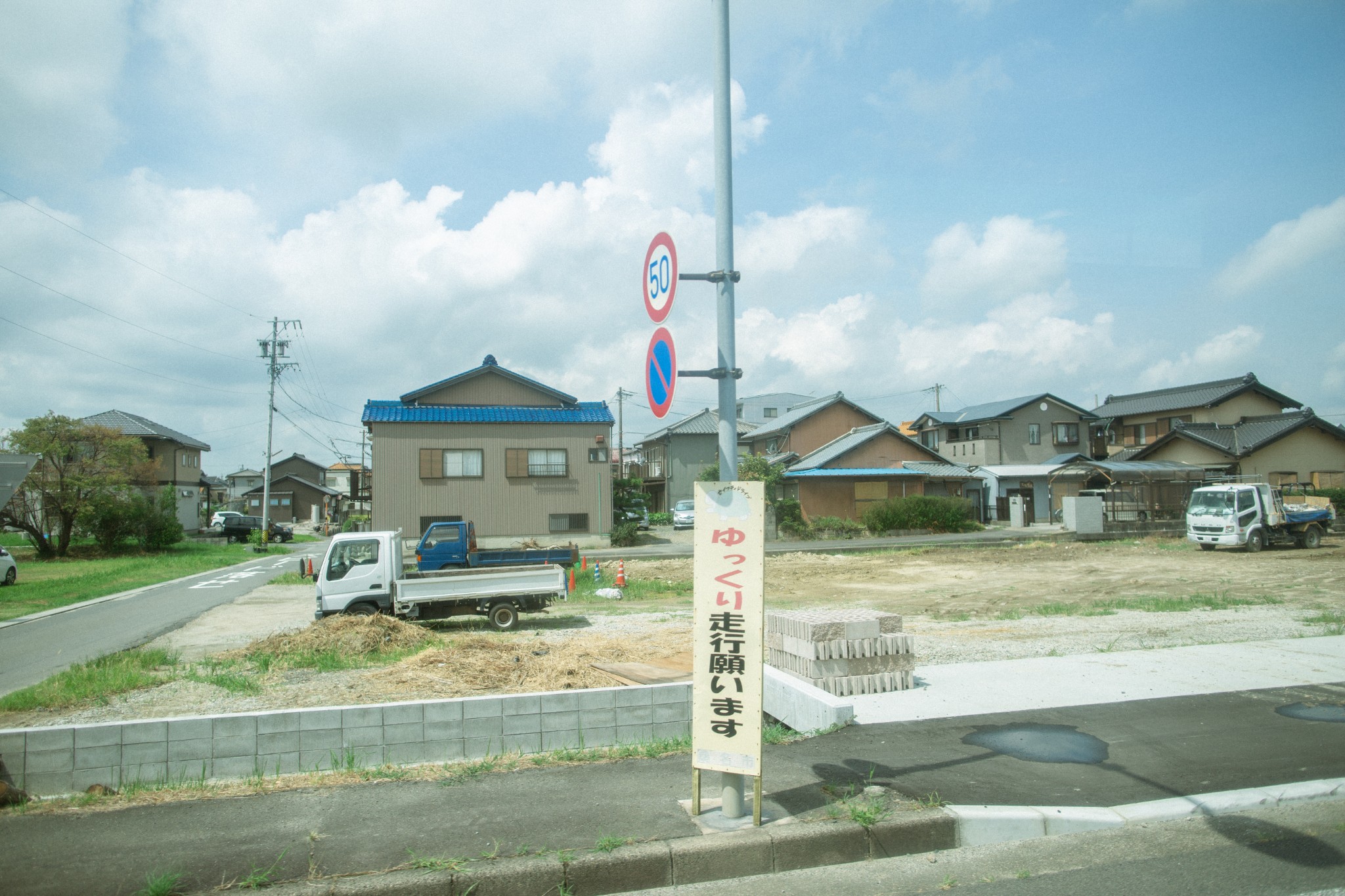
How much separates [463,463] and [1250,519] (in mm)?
27487

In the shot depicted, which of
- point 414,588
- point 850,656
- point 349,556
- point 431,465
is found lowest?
point 850,656

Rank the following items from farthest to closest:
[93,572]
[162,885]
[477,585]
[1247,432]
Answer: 1. [1247,432]
2. [93,572]
3. [477,585]
4. [162,885]

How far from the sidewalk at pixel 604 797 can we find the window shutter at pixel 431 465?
2766 centimetres

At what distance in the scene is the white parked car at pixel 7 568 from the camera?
22.0 metres

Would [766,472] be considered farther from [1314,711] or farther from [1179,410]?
[1314,711]

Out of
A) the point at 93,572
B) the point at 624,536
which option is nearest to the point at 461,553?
the point at 624,536

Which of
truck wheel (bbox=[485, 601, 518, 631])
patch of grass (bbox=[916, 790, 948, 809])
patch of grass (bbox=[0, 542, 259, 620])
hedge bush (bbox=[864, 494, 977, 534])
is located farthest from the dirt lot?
hedge bush (bbox=[864, 494, 977, 534])

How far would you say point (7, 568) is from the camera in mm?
22359

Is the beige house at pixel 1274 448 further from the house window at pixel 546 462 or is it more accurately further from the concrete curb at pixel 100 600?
the concrete curb at pixel 100 600

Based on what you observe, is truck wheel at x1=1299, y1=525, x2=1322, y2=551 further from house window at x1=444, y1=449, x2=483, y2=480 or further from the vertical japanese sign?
house window at x1=444, y1=449, x2=483, y2=480

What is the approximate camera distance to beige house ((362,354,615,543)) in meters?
31.3

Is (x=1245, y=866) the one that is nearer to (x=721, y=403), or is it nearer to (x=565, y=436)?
(x=721, y=403)

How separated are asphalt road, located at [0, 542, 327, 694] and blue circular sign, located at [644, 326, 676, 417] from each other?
9.36 meters

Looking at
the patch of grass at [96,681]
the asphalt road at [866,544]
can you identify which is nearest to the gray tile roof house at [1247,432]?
the asphalt road at [866,544]
